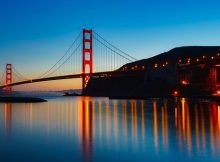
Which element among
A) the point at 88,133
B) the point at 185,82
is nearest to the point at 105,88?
the point at 185,82

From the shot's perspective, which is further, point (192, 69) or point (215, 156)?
point (192, 69)

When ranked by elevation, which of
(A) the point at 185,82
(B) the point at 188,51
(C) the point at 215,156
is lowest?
(C) the point at 215,156

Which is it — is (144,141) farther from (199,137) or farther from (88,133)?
(88,133)

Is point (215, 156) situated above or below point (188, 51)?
below

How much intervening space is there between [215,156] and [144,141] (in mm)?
2883

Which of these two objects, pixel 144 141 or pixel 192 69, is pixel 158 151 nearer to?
pixel 144 141

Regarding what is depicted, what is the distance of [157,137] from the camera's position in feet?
38.4

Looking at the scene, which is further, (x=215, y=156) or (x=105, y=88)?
(x=105, y=88)

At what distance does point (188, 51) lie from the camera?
354ft

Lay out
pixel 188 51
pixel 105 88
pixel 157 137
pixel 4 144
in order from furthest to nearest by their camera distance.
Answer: pixel 188 51 < pixel 105 88 < pixel 157 137 < pixel 4 144

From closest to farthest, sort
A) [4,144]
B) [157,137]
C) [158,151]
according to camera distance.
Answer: [158,151] < [4,144] < [157,137]

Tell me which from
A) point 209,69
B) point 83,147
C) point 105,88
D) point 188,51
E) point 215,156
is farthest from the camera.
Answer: point 188,51

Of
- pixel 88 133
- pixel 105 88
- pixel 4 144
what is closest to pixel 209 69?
pixel 105 88

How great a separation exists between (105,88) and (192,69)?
35.5 metres
